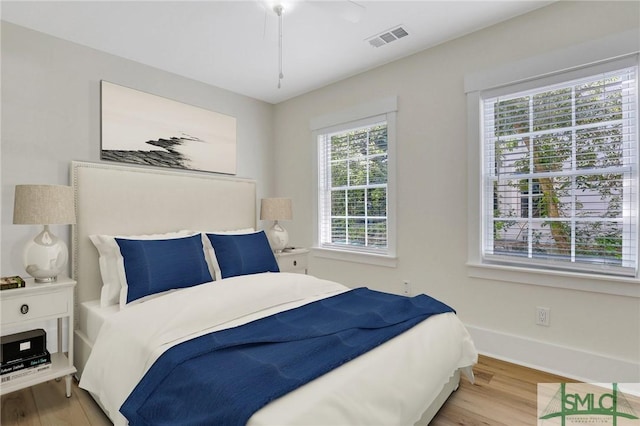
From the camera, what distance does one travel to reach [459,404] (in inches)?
81.4

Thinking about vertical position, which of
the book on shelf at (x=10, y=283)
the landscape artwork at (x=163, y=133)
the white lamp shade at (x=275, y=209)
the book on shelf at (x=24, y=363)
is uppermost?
the landscape artwork at (x=163, y=133)

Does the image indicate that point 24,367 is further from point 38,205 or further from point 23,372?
point 38,205

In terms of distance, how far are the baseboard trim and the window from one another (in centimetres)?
112

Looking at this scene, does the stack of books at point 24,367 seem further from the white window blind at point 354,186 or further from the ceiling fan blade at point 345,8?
the ceiling fan blade at point 345,8

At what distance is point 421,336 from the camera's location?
1.77 meters

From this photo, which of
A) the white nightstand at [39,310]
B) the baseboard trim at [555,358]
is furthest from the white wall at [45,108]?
the baseboard trim at [555,358]

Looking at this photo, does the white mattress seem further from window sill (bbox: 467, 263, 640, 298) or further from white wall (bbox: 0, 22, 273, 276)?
window sill (bbox: 467, 263, 640, 298)

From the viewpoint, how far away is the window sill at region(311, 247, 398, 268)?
3387mm

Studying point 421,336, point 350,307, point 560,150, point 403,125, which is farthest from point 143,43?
point 560,150

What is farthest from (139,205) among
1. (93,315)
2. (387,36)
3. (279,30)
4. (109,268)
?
(387,36)

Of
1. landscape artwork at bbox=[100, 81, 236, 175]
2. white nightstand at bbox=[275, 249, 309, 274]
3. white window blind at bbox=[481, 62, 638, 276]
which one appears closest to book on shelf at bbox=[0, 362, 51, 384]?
landscape artwork at bbox=[100, 81, 236, 175]

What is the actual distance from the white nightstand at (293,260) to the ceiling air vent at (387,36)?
2219 millimetres

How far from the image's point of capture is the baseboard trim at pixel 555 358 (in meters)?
2.23

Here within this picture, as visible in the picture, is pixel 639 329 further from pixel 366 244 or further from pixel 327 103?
pixel 327 103
